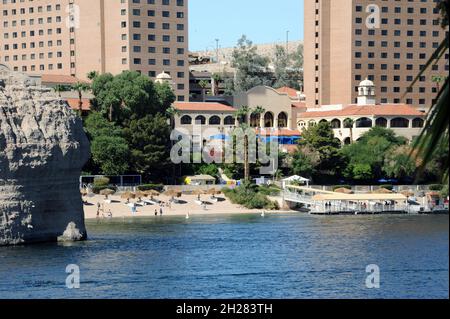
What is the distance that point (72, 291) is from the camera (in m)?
46.7

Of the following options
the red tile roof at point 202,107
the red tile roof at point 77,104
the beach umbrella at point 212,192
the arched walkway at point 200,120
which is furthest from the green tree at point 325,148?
the red tile roof at point 77,104

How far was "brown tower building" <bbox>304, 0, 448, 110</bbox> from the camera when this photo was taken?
156 meters

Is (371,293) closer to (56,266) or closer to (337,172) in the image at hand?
(56,266)

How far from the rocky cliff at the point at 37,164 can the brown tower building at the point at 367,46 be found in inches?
3650

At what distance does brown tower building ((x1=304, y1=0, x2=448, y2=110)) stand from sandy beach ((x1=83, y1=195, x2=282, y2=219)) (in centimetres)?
5752

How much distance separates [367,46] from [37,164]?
328ft

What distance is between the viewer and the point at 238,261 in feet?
195

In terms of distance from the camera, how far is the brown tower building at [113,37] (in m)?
154

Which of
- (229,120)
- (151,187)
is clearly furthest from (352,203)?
(229,120)

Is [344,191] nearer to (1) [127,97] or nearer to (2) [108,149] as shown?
(2) [108,149]

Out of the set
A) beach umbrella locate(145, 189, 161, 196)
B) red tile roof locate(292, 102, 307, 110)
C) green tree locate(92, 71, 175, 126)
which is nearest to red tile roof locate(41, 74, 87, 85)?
green tree locate(92, 71, 175, 126)

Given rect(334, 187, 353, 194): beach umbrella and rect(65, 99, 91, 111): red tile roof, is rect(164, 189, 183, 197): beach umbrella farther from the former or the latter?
rect(65, 99, 91, 111): red tile roof
